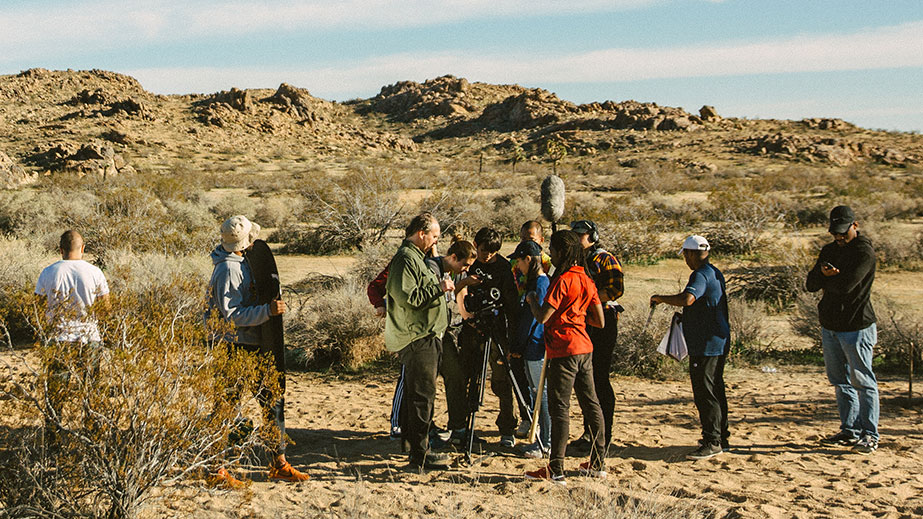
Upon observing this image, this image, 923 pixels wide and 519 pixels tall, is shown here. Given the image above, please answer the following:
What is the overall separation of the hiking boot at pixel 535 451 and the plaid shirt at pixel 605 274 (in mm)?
1319

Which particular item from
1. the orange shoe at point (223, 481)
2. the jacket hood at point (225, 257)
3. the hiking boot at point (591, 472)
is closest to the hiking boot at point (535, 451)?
the hiking boot at point (591, 472)

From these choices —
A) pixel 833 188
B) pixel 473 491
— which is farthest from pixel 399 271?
pixel 833 188

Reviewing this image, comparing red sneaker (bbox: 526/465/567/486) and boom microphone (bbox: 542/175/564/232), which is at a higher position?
boom microphone (bbox: 542/175/564/232)

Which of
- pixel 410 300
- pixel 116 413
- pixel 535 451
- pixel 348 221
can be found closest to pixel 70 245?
pixel 116 413

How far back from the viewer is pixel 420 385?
4.86 m

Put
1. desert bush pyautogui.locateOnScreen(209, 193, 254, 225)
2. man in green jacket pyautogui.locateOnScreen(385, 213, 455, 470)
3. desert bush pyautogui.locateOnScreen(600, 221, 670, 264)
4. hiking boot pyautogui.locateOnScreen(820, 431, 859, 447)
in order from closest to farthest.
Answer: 1. man in green jacket pyautogui.locateOnScreen(385, 213, 455, 470)
2. hiking boot pyautogui.locateOnScreen(820, 431, 859, 447)
3. desert bush pyautogui.locateOnScreen(600, 221, 670, 264)
4. desert bush pyautogui.locateOnScreen(209, 193, 254, 225)

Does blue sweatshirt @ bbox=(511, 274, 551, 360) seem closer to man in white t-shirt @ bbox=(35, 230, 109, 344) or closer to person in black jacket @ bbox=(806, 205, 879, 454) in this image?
person in black jacket @ bbox=(806, 205, 879, 454)

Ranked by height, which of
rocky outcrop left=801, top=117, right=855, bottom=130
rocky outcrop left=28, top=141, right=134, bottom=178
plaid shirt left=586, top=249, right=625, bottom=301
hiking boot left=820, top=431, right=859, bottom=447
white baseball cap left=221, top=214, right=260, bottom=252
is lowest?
hiking boot left=820, top=431, right=859, bottom=447

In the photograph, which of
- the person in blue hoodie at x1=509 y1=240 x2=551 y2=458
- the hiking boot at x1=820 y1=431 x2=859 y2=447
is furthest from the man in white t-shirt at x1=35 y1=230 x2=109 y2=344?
the hiking boot at x1=820 y1=431 x2=859 y2=447

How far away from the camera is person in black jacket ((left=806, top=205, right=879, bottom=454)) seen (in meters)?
5.26

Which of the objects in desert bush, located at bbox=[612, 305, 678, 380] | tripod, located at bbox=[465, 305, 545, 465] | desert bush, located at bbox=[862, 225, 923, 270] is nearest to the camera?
tripod, located at bbox=[465, 305, 545, 465]

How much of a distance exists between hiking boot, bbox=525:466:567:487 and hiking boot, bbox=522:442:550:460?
50cm

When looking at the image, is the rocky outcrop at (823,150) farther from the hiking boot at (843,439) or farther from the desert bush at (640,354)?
the hiking boot at (843,439)

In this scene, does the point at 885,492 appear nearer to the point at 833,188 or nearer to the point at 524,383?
the point at 524,383
